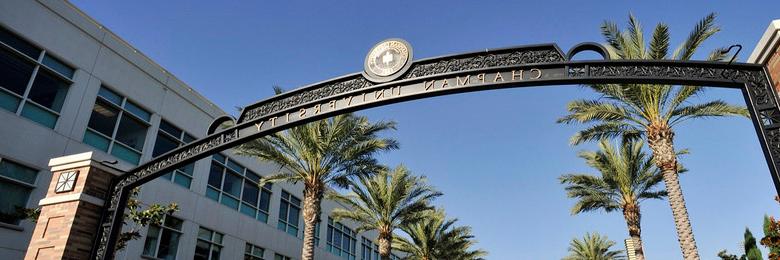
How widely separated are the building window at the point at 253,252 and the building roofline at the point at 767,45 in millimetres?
23561

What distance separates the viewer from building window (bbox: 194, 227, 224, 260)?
21.7 m

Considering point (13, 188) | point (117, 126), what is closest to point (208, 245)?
point (117, 126)

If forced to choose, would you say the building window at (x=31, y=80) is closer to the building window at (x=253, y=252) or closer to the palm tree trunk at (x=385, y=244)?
the building window at (x=253, y=252)

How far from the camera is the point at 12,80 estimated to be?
14.7 meters

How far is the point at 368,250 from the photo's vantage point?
41.8 m

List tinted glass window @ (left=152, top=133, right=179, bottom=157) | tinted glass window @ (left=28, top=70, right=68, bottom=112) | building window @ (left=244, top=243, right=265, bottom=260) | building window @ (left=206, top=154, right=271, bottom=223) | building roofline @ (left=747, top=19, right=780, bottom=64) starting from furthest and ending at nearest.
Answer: building window @ (left=244, top=243, right=265, bottom=260), building window @ (left=206, top=154, right=271, bottom=223), tinted glass window @ (left=152, top=133, right=179, bottom=157), tinted glass window @ (left=28, top=70, right=68, bottom=112), building roofline @ (left=747, top=19, right=780, bottom=64)

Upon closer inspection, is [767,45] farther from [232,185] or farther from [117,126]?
[232,185]

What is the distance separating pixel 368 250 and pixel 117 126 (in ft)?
88.1

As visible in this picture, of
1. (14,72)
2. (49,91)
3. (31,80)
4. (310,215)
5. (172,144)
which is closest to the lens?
(14,72)

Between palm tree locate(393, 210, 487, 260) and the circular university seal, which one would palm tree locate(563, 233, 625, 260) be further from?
the circular university seal

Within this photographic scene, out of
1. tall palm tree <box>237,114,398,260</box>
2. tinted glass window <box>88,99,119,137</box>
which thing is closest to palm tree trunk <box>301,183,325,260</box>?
tall palm tree <box>237,114,398,260</box>

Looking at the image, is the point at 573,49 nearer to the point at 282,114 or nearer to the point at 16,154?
the point at 282,114

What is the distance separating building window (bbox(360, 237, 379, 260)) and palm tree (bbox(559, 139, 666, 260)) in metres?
19.4

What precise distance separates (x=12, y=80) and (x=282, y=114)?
12.9 meters
